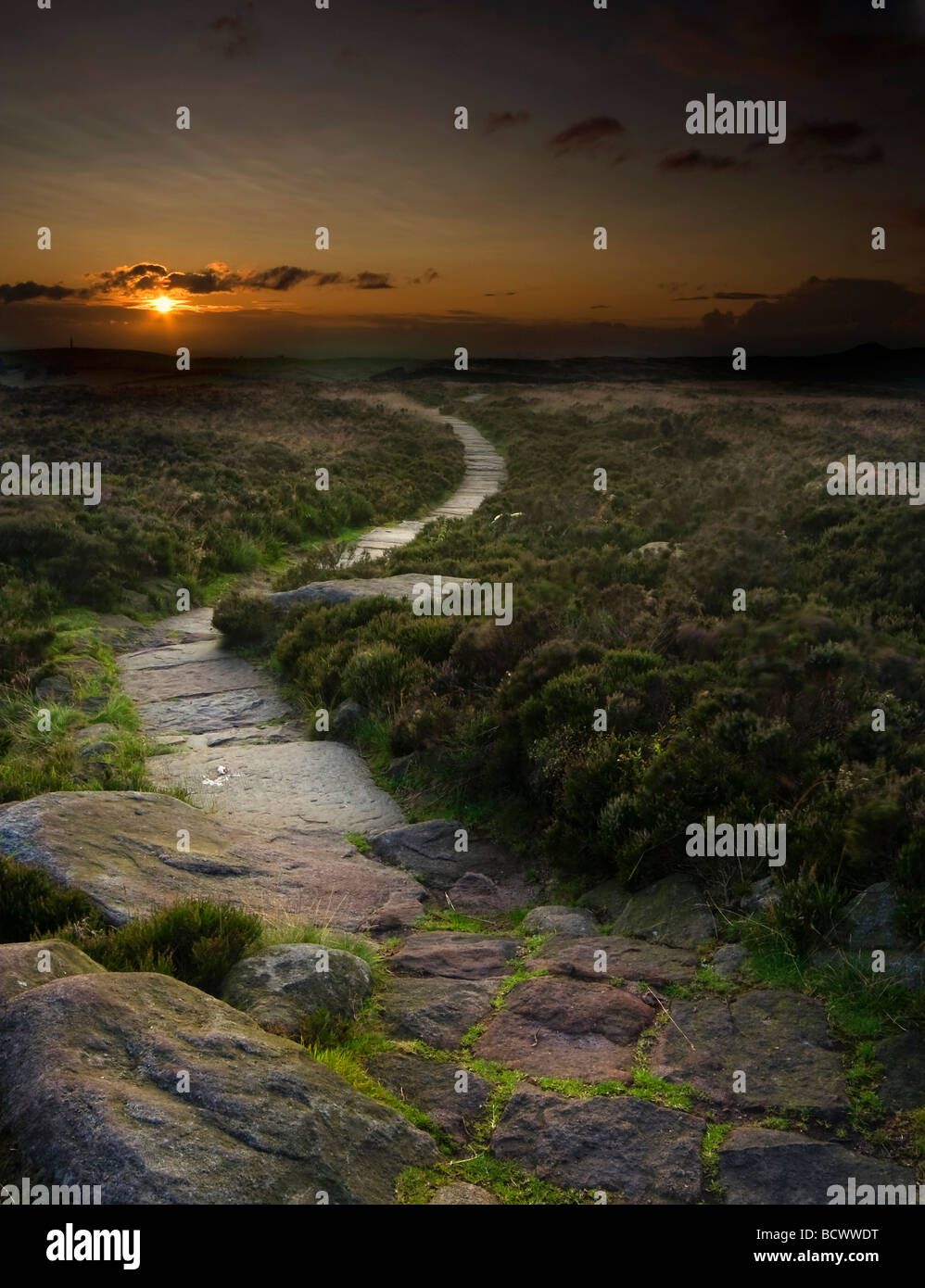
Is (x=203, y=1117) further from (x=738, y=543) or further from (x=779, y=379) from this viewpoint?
(x=779, y=379)

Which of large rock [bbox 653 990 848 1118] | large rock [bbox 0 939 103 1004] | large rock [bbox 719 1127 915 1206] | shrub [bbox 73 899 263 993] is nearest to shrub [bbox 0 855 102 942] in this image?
shrub [bbox 73 899 263 993]

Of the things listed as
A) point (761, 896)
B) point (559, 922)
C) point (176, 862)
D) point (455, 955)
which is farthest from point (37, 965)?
point (761, 896)

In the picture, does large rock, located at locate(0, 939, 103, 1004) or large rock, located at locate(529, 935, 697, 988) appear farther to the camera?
large rock, located at locate(529, 935, 697, 988)

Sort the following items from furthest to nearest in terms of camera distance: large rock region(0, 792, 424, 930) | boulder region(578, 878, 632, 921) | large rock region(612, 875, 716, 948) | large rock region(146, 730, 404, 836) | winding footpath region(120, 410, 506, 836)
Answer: winding footpath region(120, 410, 506, 836) < large rock region(146, 730, 404, 836) < boulder region(578, 878, 632, 921) < large rock region(612, 875, 716, 948) < large rock region(0, 792, 424, 930)

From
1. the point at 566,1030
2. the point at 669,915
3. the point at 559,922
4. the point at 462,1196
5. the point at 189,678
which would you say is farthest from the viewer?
the point at 189,678

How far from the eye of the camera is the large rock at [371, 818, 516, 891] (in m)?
7.94

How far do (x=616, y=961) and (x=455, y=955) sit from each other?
3.44 ft

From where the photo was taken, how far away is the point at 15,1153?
11.1 feet

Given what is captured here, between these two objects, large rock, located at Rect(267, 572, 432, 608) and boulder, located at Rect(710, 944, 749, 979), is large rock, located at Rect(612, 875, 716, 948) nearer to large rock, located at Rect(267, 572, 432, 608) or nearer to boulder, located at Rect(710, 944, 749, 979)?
boulder, located at Rect(710, 944, 749, 979)

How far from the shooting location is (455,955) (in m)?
6.28

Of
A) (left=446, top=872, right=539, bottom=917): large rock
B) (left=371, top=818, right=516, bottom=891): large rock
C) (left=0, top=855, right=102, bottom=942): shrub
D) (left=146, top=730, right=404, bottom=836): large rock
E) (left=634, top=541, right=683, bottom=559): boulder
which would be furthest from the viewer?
(left=634, top=541, right=683, bottom=559): boulder

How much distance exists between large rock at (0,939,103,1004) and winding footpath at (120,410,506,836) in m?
3.78

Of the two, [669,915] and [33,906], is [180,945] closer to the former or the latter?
[33,906]

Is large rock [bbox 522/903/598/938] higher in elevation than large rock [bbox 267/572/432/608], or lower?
lower
